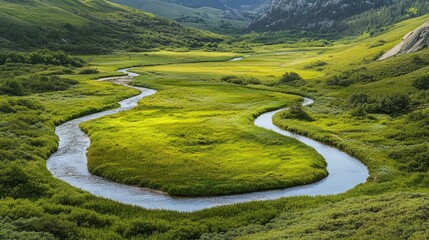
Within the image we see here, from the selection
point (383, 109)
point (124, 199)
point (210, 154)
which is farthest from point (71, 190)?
point (383, 109)

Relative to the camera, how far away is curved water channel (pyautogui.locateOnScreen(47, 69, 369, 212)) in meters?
47.9

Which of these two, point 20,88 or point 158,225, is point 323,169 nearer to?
point 158,225

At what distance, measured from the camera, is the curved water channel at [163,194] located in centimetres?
4794

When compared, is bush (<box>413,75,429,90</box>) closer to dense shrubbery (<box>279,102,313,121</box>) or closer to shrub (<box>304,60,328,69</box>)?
dense shrubbery (<box>279,102,313,121</box>)

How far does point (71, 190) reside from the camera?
1881 inches

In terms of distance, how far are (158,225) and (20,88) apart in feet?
287

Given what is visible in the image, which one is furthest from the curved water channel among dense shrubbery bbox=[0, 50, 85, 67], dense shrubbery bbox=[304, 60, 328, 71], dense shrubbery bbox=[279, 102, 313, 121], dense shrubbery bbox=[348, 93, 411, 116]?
dense shrubbery bbox=[304, 60, 328, 71]

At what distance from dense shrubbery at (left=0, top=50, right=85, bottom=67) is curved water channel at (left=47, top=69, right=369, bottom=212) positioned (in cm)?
10614

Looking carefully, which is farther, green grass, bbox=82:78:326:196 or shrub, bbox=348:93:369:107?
shrub, bbox=348:93:369:107

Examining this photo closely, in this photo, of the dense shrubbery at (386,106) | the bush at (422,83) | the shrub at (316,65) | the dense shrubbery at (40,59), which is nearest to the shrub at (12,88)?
the dense shrubbery at (40,59)

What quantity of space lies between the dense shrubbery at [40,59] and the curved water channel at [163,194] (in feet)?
348

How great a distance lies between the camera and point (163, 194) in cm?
5025

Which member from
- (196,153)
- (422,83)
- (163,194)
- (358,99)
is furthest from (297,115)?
(163,194)

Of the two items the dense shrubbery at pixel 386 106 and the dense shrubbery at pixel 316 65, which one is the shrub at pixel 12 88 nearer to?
the dense shrubbery at pixel 386 106
